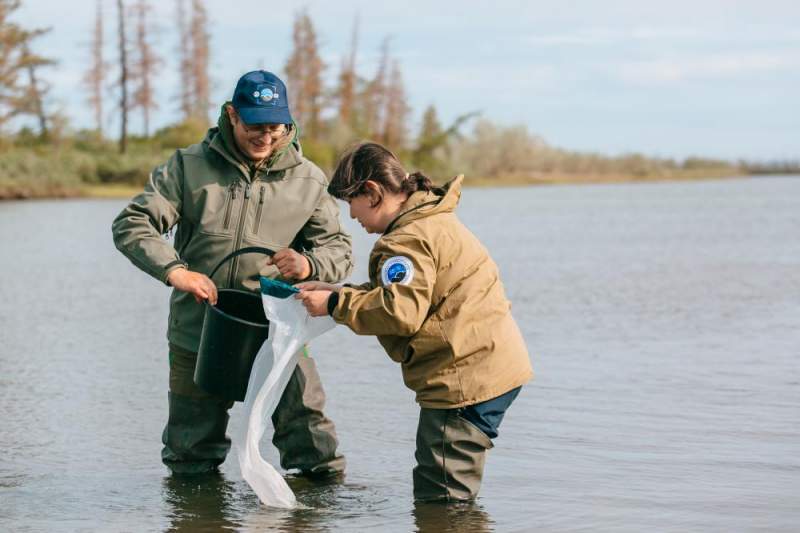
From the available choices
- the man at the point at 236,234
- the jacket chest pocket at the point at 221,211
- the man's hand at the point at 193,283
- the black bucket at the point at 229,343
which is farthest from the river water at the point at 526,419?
the jacket chest pocket at the point at 221,211

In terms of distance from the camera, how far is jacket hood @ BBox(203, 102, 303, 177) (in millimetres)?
5129

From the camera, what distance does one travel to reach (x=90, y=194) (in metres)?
44.7

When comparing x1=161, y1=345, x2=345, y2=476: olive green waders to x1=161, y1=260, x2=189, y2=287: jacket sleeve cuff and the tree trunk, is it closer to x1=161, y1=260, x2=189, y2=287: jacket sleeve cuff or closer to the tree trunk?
x1=161, y1=260, x2=189, y2=287: jacket sleeve cuff

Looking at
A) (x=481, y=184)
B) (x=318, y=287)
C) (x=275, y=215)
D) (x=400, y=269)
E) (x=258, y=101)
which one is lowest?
(x=481, y=184)

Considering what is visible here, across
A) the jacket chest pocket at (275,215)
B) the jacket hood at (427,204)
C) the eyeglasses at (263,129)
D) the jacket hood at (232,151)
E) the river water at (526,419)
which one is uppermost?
the eyeglasses at (263,129)

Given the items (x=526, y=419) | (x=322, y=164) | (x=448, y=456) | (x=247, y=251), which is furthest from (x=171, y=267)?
(x=322, y=164)

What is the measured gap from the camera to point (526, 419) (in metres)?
7.11

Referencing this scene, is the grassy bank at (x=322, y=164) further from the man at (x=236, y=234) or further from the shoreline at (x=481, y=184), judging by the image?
the man at (x=236, y=234)

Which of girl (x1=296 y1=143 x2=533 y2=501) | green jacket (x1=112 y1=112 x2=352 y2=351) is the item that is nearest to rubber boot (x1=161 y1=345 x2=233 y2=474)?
green jacket (x1=112 y1=112 x2=352 y2=351)

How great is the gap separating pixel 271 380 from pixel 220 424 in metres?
0.65

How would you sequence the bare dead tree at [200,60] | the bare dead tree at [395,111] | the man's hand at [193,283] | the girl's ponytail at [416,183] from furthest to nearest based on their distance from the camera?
the bare dead tree at [395,111]
the bare dead tree at [200,60]
the man's hand at [193,283]
the girl's ponytail at [416,183]

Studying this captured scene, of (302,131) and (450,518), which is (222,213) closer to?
(450,518)

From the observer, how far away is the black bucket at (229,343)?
4.99 m

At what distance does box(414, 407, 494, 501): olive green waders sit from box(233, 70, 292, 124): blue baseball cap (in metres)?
1.31
